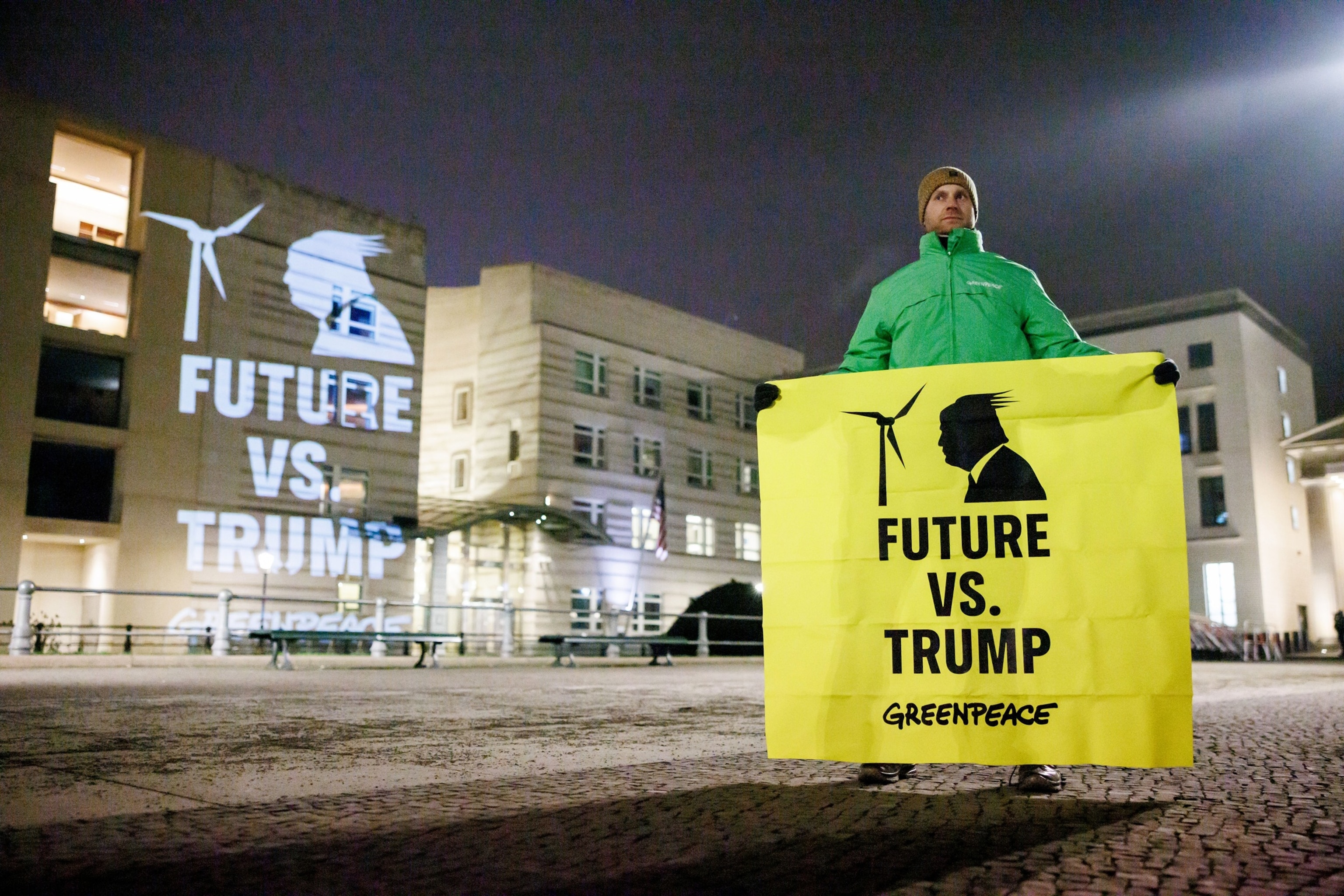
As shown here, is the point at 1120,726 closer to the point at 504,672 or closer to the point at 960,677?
the point at 960,677

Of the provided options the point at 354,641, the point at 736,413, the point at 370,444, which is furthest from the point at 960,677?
the point at 736,413

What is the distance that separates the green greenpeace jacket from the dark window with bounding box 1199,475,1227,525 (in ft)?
151

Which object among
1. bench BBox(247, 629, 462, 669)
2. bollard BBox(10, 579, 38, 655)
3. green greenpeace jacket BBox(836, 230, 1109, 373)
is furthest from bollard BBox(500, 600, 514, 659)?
green greenpeace jacket BBox(836, 230, 1109, 373)

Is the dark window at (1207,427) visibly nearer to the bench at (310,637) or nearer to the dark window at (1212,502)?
the dark window at (1212,502)

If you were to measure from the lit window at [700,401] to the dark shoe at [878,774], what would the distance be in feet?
134

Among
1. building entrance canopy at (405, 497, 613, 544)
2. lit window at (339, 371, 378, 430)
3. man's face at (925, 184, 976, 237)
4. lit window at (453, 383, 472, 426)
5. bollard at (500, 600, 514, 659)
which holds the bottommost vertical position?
bollard at (500, 600, 514, 659)

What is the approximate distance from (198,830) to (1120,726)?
2.64 m

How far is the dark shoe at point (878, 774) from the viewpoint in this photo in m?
3.96

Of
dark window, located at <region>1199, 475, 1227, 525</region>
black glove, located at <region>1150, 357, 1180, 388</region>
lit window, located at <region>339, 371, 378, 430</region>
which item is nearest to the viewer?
black glove, located at <region>1150, 357, 1180, 388</region>

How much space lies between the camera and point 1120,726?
3.39 meters

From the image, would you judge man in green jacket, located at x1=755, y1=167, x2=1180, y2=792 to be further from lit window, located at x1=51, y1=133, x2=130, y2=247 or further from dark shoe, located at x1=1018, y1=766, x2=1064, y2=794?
lit window, located at x1=51, y1=133, x2=130, y2=247

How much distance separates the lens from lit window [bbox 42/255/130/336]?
29172 mm

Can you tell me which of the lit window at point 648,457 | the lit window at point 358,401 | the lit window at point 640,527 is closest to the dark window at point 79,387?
the lit window at point 358,401

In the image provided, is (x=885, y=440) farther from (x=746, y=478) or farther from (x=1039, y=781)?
(x=746, y=478)
